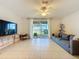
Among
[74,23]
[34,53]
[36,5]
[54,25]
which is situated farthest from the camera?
[54,25]

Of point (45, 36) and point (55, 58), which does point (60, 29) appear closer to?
point (45, 36)

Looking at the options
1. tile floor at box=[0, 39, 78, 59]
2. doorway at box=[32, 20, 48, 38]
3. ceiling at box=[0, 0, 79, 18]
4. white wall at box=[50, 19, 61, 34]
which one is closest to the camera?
tile floor at box=[0, 39, 78, 59]

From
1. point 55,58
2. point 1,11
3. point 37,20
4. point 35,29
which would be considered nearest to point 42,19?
point 37,20

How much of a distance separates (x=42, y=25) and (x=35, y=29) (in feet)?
3.27

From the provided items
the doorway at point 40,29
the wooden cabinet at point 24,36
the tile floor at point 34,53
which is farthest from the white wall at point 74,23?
the wooden cabinet at point 24,36

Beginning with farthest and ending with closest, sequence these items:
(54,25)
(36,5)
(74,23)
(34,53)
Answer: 1. (54,25)
2. (74,23)
3. (36,5)
4. (34,53)

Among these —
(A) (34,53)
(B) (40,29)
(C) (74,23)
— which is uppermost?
(C) (74,23)

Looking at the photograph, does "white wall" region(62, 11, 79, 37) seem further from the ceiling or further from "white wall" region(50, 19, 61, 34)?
"white wall" region(50, 19, 61, 34)

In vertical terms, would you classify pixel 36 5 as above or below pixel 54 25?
above

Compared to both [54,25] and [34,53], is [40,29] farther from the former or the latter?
[34,53]

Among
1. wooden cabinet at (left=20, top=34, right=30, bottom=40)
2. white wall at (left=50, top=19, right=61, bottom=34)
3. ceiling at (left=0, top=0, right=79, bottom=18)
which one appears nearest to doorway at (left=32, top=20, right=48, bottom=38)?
white wall at (left=50, top=19, right=61, bottom=34)

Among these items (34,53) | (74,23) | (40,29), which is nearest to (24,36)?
(40,29)

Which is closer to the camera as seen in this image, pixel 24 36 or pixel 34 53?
pixel 34 53

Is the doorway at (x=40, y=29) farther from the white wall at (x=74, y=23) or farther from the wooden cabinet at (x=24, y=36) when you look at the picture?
the white wall at (x=74, y=23)
